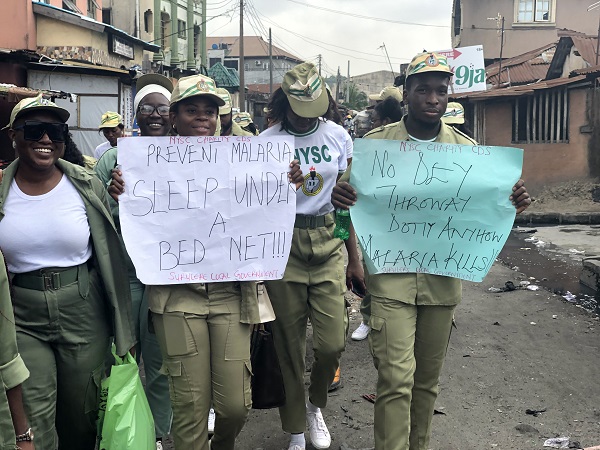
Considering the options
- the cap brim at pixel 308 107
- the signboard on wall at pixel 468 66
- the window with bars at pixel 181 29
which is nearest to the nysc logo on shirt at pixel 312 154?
the cap brim at pixel 308 107

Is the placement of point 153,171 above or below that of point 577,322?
above

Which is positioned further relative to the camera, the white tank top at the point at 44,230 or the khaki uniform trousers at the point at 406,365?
the khaki uniform trousers at the point at 406,365

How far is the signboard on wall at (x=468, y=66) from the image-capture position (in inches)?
688

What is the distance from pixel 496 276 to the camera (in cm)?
955

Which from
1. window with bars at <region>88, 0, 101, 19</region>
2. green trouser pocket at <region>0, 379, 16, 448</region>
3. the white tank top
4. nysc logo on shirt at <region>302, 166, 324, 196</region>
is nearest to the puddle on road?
nysc logo on shirt at <region>302, 166, 324, 196</region>

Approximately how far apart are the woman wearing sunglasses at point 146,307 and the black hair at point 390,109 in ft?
10.1

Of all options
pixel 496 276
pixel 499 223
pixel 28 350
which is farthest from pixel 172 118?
pixel 496 276

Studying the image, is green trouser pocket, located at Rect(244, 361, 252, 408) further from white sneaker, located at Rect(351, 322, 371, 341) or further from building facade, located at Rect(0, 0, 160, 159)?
building facade, located at Rect(0, 0, 160, 159)

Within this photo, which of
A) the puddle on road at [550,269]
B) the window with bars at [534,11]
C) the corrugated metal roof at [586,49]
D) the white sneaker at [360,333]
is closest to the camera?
the white sneaker at [360,333]

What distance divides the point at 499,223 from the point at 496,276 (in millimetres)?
5876

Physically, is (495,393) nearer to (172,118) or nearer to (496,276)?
(172,118)

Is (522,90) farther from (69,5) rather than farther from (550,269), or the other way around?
(69,5)

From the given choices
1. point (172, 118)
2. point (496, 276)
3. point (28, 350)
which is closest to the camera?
point (28, 350)

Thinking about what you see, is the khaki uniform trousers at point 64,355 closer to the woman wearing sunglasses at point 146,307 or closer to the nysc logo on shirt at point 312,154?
the woman wearing sunglasses at point 146,307
